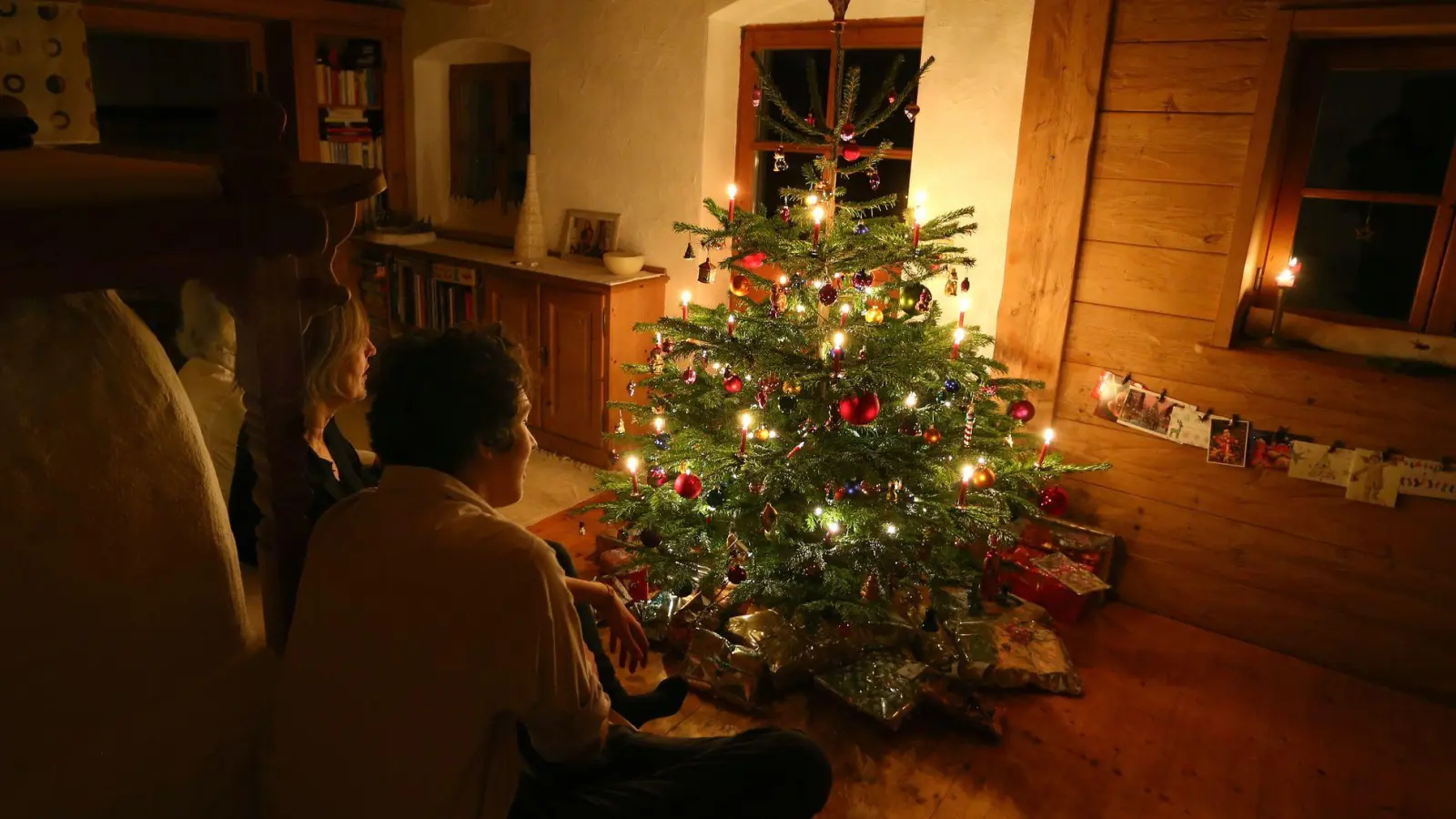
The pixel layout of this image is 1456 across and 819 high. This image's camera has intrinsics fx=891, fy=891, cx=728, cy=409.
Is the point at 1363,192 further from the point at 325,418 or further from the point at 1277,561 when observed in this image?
the point at 325,418

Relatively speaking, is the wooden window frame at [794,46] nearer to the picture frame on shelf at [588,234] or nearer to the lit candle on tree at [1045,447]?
the picture frame on shelf at [588,234]

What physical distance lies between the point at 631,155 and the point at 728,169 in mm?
426

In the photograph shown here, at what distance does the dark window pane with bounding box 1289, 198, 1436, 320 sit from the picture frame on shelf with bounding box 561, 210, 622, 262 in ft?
8.10

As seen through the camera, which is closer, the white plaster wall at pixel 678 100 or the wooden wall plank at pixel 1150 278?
the wooden wall plank at pixel 1150 278

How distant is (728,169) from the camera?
11.7ft

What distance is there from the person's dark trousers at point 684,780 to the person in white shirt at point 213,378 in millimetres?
924

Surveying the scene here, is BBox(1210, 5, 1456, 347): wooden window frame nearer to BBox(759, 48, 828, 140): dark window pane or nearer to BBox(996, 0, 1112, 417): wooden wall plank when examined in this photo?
BBox(996, 0, 1112, 417): wooden wall plank

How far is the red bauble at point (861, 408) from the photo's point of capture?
81.0 inches

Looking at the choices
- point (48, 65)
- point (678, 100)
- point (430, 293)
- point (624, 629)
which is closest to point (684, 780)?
point (624, 629)

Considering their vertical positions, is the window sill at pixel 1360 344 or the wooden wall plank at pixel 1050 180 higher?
the wooden wall plank at pixel 1050 180

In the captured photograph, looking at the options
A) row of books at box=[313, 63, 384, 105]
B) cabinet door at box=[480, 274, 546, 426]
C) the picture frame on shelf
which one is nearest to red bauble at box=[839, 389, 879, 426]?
cabinet door at box=[480, 274, 546, 426]

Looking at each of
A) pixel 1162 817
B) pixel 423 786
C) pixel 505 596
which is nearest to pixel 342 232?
pixel 505 596

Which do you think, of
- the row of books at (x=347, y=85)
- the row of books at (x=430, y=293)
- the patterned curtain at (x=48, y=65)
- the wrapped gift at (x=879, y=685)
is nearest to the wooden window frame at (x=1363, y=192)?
the wrapped gift at (x=879, y=685)

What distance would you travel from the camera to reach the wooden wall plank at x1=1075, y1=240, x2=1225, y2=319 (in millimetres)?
2441
